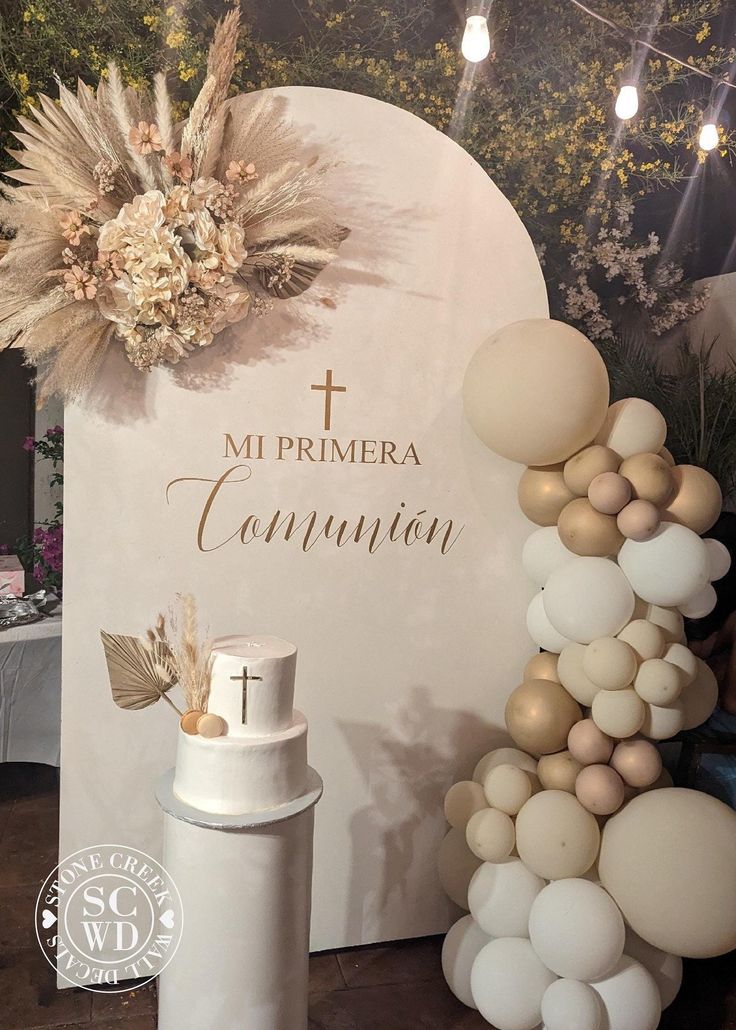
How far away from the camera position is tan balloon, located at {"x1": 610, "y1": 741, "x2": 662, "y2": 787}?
1.96m

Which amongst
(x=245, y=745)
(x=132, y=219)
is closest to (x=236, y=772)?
(x=245, y=745)

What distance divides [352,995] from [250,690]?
1.10 meters

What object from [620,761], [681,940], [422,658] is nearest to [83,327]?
[422,658]

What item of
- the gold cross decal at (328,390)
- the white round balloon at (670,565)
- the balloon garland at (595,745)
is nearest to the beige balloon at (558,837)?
the balloon garland at (595,745)

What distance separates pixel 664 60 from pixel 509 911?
10.9ft

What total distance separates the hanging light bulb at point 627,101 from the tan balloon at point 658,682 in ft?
8.47

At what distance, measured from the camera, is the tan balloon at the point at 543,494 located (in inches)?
83.4

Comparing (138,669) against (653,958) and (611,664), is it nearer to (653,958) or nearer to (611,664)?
(611,664)

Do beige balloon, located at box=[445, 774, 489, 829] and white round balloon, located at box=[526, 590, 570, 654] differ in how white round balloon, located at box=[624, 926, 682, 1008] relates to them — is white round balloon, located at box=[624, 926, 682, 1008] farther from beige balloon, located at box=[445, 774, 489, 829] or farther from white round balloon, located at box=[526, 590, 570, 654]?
white round balloon, located at box=[526, 590, 570, 654]

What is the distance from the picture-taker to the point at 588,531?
1.97m

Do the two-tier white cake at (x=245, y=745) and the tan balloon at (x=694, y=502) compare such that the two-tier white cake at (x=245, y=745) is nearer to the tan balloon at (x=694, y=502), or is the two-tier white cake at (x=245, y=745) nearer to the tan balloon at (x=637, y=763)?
the tan balloon at (x=637, y=763)

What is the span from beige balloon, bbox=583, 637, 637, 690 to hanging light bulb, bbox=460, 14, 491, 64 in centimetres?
261

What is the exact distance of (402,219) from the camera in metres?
2.16

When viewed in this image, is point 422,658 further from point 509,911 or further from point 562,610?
point 509,911
